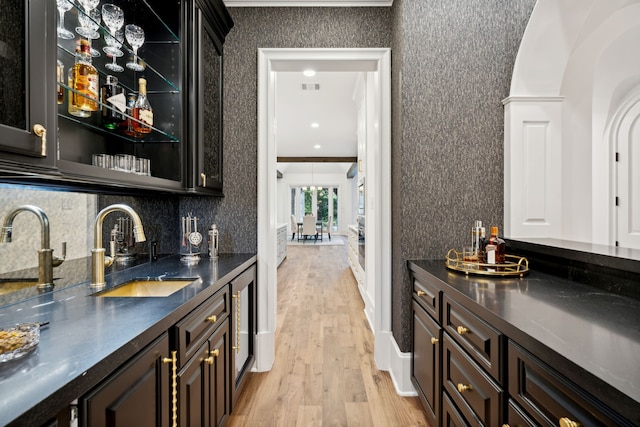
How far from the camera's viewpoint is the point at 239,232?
97.3 inches

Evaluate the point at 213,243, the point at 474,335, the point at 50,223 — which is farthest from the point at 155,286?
the point at 474,335

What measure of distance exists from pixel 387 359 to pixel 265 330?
91 centimetres

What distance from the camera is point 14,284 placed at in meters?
1.19

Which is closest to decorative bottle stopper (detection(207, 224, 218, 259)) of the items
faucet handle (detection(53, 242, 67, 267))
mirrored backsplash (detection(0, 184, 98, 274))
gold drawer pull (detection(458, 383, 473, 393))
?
mirrored backsplash (detection(0, 184, 98, 274))

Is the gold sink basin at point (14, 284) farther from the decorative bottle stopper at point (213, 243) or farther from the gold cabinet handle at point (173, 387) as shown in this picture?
the decorative bottle stopper at point (213, 243)

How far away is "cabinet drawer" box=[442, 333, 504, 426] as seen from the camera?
3.64ft

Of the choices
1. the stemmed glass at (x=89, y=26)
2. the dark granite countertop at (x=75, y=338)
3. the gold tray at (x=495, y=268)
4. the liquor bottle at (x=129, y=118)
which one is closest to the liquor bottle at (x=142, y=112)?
the liquor bottle at (x=129, y=118)

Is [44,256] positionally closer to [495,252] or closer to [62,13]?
[62,13]

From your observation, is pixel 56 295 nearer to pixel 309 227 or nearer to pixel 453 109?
pixel 453 109

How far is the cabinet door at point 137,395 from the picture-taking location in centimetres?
71

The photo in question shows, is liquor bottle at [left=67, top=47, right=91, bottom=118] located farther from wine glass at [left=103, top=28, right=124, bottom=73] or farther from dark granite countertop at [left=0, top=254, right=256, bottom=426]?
dark granite countertop at [left=0, top=254, right=256, bottom=426]

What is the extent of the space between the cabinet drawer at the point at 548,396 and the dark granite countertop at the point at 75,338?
103 centimetres

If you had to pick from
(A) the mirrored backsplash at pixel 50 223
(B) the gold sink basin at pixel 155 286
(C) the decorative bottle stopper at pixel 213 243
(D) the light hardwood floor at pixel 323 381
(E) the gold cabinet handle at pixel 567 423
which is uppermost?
(A) the mirrored backsplash at pixel 50 223

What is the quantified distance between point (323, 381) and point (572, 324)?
173 centimetres
